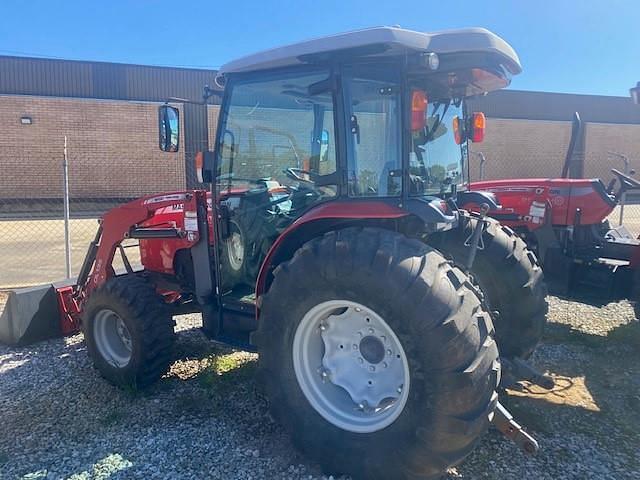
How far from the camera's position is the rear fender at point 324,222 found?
2.99 metres

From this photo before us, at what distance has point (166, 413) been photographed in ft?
12.3

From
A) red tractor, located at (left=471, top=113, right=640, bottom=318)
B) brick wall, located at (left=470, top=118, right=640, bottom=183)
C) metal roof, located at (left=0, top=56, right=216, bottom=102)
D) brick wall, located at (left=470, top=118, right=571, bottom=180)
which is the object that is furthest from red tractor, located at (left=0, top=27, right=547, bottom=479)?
brick wall, located at (left=470, top=118, right=571, bottom=180)

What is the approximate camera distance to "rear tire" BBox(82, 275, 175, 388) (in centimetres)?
398

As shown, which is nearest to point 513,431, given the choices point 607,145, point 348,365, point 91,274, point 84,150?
point 348,365

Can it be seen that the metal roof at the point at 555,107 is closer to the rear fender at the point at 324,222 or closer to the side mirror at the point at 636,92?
the side mirror at the point at 636,92

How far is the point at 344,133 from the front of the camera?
10.4 ft

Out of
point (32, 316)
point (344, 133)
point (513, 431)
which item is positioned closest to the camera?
point (513, 431)

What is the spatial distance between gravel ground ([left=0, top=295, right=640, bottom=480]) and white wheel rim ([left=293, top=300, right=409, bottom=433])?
15.6 inches

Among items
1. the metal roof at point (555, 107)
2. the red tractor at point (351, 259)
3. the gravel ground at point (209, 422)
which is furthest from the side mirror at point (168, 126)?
the metal roof at point (555, 107)

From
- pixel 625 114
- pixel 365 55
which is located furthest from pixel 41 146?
pixel 625 114

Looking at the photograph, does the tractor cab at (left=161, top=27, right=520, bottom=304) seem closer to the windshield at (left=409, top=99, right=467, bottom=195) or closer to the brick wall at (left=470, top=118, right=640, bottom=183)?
the windshield at (left=409, top=99, right=467, bottom=195)

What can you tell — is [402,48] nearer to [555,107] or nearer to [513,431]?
[513,431]

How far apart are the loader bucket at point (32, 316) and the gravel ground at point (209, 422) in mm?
117

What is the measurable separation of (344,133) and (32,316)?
11.9 feet
